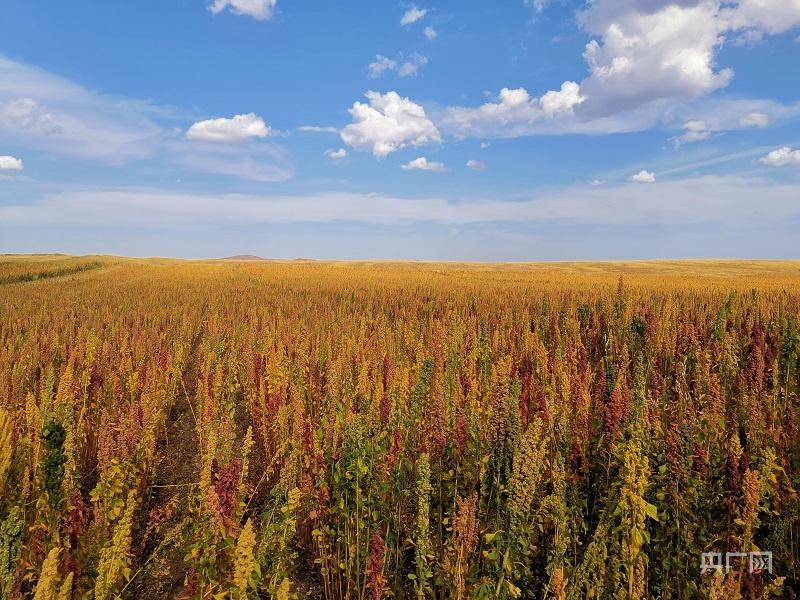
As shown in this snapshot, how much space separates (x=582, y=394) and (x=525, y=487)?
6.73ft

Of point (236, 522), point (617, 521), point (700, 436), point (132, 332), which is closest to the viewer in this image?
point (236, 522)

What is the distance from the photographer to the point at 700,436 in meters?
3.82

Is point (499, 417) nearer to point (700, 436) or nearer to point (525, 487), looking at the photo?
point (525, 487)

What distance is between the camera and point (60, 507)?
3.36m

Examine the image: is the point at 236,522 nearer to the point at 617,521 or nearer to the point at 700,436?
the point at 617,521

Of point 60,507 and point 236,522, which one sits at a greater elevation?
point 236,522

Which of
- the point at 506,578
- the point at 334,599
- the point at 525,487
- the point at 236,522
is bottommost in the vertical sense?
the point at 334,599

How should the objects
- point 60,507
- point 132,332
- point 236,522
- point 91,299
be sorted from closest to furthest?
point 236,522 → point 60,507 → point 132,332 → point 91,299

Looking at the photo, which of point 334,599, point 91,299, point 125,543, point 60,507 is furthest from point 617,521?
point 91,299

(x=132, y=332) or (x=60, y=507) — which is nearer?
(x=60, y=507)

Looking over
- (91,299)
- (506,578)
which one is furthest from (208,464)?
(91,299)

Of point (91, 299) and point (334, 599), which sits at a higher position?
point (91, 299)

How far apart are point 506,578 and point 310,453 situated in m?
2.03

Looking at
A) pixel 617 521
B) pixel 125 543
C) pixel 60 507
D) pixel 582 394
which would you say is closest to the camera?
pixel 125 543
